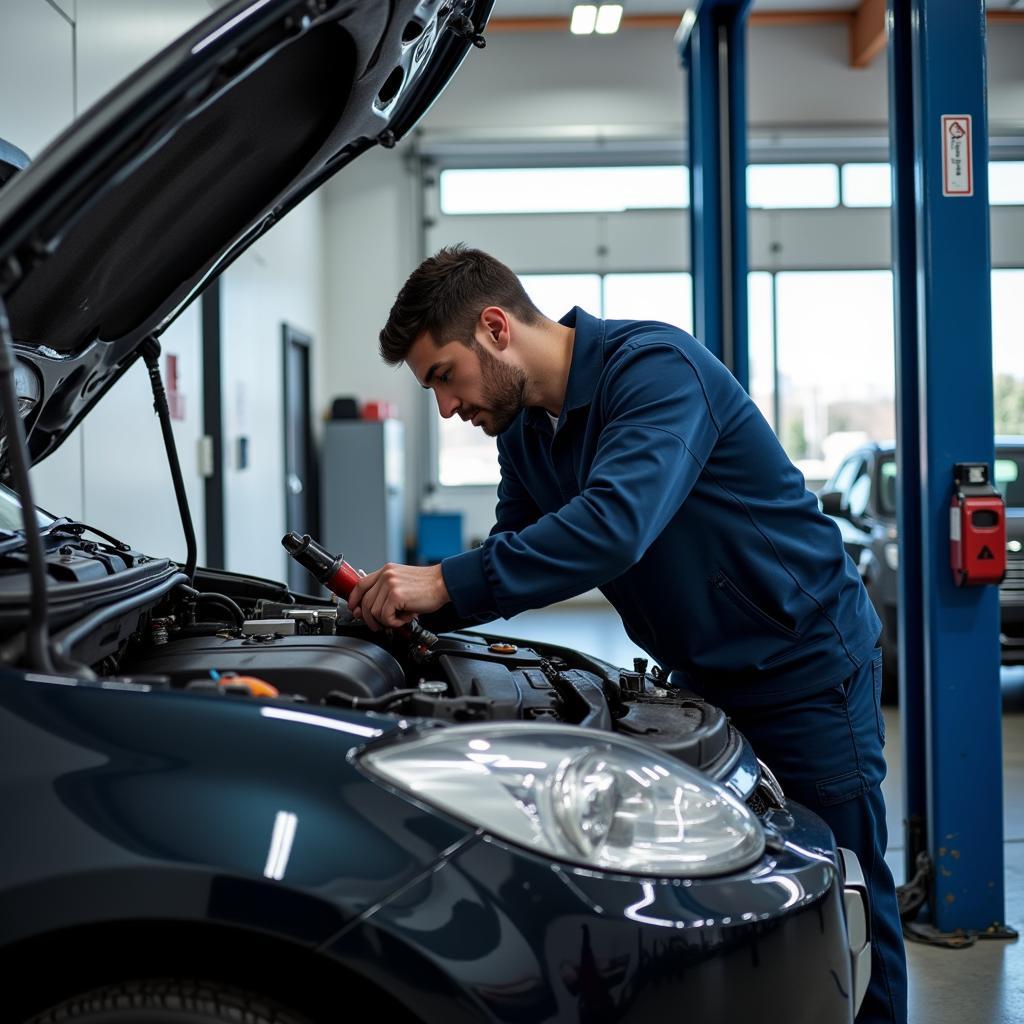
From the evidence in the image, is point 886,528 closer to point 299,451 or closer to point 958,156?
point 958,156

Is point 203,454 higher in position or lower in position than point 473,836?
higher

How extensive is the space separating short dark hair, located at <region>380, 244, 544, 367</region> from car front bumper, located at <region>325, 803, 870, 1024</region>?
3.23ft

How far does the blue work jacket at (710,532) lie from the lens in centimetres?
172

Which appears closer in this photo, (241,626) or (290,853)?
(290,853)

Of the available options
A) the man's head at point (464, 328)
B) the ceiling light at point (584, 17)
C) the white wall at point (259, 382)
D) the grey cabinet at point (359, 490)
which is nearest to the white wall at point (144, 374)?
the white wall at point (259, 382)

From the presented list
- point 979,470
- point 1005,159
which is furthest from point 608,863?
point 1005,159

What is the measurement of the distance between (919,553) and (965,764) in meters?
0.54

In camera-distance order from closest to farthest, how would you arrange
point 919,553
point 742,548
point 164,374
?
point 742,548, point 919,553, point 164,374

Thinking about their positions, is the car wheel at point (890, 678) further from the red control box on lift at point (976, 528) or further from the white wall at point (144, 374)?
the white wall at point (144, 374)

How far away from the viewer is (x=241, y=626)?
6.33 ft

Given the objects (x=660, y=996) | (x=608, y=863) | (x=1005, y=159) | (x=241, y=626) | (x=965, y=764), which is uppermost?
(x=1005, y=159)

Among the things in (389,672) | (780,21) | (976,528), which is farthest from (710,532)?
(780,21)

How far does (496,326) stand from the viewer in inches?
73.5

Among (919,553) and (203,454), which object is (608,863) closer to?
(919,553)
